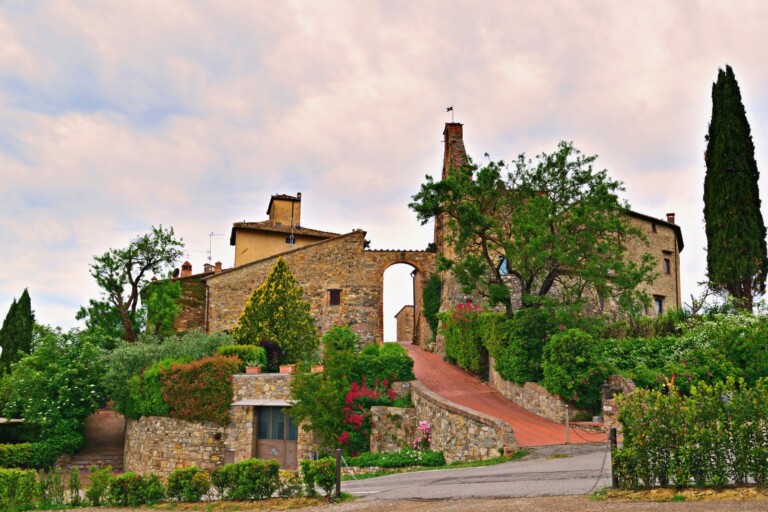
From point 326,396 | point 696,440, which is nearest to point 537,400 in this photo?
point 326,396

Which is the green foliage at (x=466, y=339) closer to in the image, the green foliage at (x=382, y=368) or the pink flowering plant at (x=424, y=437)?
the green foliage at (x=382, y=368)

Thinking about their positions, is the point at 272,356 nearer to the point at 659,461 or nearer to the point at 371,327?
the point at 371,327

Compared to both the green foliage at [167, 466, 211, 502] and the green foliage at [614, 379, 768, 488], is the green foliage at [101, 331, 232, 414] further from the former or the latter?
the green foliage at [614, 379, 768, 488]

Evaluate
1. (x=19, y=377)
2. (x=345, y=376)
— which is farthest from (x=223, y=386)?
(x=19, y=377)

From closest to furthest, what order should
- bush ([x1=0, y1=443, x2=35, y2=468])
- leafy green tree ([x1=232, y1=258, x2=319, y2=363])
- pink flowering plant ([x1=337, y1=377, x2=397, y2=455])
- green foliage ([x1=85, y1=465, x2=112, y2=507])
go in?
green foliage ([x1=85, y1=465, x2=112, y2=507]) → pink flowering plant ([x1=337, y1=377, x2=397, y2=455]) → bush ([x1=0, y1=443, x2=35, y2=468]) → leafy green tree ([x1=232, y1=258, x2=319, y2=363])

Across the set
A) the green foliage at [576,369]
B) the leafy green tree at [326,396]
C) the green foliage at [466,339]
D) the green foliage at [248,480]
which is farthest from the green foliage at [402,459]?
the green foliage at [466,339]

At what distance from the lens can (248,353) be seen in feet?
90.6

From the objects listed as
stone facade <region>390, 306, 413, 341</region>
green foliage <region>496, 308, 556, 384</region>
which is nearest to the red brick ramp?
green foliage <region>496, 308, 556, 384</region>

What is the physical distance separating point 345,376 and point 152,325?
1432 cm

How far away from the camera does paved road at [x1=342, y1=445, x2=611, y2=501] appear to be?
13445 mm

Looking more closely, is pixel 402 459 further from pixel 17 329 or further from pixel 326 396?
pixel 17 329

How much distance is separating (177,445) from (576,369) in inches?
560

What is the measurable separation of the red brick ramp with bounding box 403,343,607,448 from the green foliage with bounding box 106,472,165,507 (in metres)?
9.19

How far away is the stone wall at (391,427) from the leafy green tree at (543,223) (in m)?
6.02
